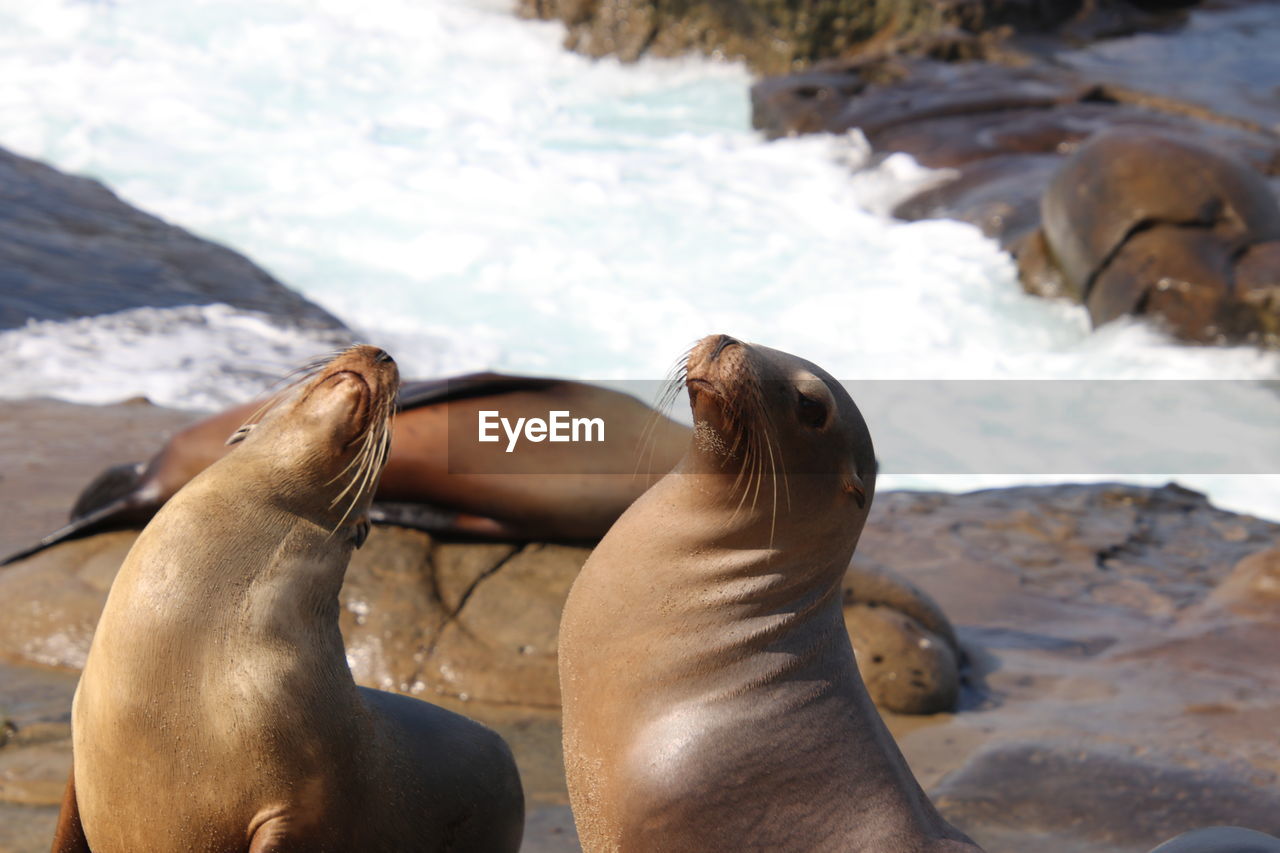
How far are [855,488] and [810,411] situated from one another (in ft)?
0.55

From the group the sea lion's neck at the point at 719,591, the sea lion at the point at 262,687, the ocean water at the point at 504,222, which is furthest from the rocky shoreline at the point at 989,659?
the ocean water at the point at 504,222

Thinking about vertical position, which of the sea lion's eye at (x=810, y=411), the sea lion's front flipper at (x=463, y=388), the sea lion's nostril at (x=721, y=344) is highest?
the sea lion's nostril at (x=721, y=344)

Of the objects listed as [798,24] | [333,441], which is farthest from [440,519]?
[798,24]

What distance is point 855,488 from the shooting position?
8.97 feet

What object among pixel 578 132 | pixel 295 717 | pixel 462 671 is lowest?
pixel 578 132

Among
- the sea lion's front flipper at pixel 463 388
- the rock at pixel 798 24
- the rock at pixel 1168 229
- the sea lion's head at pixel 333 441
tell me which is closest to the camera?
the sea lion's head at pixel 333 441

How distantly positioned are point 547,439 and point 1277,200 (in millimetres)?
8706

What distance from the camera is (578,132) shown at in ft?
55.5

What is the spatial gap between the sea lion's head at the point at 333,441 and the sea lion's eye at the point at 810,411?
2.54 feet

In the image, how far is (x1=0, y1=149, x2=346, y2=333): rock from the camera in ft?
29.6

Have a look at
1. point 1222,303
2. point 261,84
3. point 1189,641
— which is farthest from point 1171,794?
point 261,84

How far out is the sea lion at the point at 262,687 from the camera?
256 cm

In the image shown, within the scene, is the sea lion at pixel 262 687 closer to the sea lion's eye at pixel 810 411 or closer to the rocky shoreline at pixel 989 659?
the rocky shoreline at pixel 989 659

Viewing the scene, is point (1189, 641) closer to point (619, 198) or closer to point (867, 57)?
point (619, 198)
